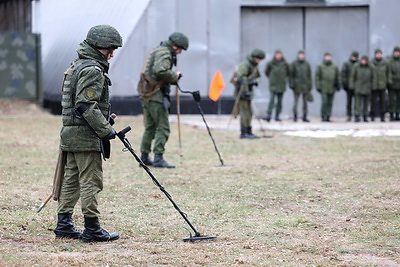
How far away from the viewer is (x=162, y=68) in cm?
1267

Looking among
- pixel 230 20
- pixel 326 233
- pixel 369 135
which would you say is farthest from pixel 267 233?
pixel 230 20

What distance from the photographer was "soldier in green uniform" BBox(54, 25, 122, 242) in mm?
7492

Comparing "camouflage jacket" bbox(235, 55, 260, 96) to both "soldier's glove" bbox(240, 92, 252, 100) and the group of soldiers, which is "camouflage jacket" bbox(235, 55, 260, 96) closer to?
"soldier's glove" bbox(240, 92, 252, 100)

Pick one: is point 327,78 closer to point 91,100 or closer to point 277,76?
point 277,76

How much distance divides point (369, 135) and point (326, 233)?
37.3 feet

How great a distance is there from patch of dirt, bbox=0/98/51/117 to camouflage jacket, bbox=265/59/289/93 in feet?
22.7

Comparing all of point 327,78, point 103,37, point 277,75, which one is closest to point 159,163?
point 103,37

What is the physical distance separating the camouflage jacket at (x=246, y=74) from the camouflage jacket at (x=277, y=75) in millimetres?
5061

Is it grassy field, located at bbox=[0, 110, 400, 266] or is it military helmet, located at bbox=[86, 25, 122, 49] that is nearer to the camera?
grassy field, located at bbox=[0, 110, 400, 266]

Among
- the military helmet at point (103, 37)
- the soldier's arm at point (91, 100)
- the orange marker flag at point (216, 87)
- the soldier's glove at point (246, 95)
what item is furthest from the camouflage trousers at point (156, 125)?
the orange marker flag at point (216, 87)

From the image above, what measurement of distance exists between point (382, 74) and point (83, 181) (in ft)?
56.4

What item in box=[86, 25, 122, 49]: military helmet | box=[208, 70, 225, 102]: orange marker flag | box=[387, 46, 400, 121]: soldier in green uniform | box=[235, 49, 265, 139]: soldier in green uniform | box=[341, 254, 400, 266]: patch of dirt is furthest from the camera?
box=[387, 46, 400, 121]: soldier in green uniform

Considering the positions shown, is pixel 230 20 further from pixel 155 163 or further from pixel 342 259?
pixel 342 259

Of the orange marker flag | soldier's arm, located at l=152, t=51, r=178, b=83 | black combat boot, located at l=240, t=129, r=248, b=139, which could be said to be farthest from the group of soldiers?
soldier's arm, located at l=152, t=51, r=178, b=83
